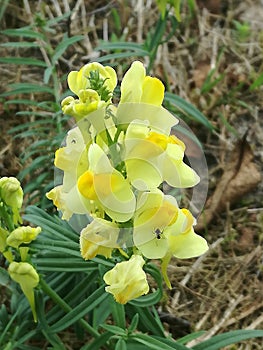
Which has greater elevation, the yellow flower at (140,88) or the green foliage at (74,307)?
the yellow flower at (140,88)

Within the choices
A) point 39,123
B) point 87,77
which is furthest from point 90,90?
point 39,123

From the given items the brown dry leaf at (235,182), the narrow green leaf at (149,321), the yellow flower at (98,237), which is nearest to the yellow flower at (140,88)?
the yellow flower at (98,237)

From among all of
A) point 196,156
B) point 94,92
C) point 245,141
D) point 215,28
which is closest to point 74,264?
point 94,92

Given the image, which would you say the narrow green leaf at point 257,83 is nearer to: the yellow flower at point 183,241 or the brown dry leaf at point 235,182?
the brown dry leaf at point 235,182

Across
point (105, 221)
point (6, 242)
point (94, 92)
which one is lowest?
point (6, 242)

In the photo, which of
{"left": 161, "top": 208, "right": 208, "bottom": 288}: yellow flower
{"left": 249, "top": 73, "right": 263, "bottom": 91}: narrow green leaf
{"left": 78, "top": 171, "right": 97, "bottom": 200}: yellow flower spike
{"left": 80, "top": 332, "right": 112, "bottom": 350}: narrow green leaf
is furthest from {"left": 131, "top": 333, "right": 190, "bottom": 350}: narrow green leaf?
{"left": 249, "top": 73, "right": 263, "bottom": 91}: narrow green leaf

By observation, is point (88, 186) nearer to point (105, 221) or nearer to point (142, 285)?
point (105, 221)

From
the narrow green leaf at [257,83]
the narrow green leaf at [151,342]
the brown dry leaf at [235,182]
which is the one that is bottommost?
the brown dry leaf at [235,182]
